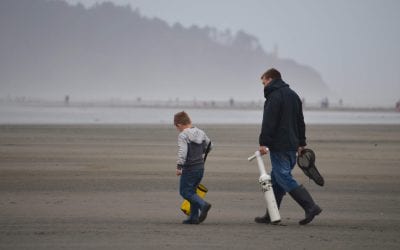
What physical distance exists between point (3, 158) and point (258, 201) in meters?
8.68

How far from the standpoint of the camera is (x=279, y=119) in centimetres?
1087

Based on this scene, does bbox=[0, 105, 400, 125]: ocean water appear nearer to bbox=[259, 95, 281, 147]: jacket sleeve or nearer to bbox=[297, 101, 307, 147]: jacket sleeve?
bbox=[297, 101, 307, 147]: jacket sleeve

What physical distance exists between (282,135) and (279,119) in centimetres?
20

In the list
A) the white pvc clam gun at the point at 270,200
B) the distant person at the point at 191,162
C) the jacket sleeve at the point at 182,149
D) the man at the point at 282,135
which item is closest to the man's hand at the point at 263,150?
Result: the man at the point at 282,135

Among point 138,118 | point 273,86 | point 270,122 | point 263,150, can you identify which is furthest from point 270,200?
point 138,118

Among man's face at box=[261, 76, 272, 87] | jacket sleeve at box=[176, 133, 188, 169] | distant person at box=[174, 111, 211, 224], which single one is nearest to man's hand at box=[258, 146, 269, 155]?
distant person at box=[174, 111, 211, 224]

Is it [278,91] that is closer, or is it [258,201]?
[278,91]

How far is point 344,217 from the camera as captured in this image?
37.7 ft

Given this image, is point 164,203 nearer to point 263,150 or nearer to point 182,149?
point 182,149

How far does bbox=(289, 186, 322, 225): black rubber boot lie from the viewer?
10688 millimetres

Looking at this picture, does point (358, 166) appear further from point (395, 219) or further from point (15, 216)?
point (15, 216)

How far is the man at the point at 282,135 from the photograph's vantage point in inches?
425

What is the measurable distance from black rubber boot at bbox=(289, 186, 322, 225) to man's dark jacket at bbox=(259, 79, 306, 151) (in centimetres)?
53

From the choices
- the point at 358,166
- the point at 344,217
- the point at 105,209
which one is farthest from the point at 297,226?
the point at 358,166
